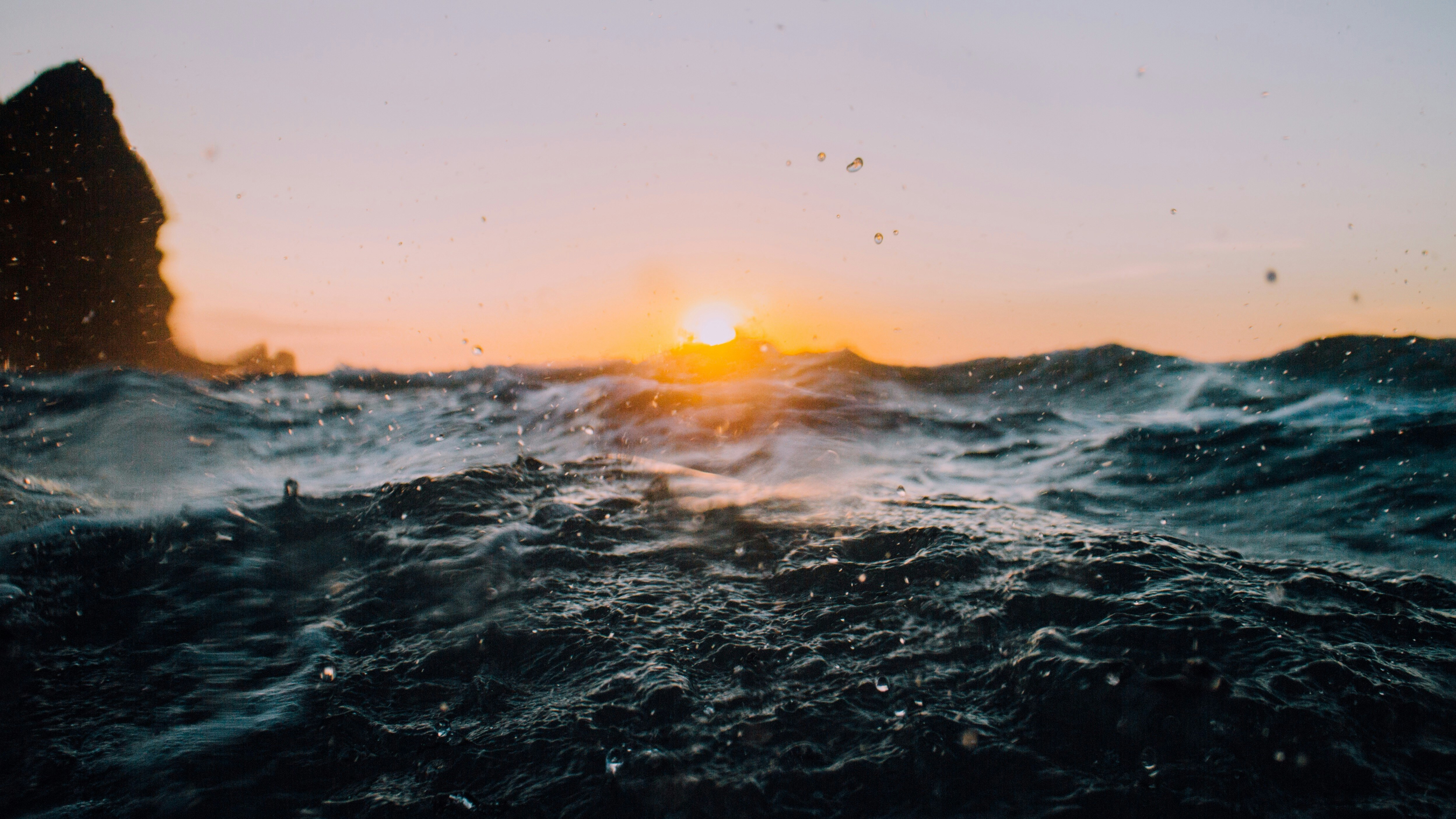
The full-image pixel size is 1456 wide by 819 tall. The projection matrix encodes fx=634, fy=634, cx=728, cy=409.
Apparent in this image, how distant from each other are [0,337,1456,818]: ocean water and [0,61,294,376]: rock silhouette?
7655mm

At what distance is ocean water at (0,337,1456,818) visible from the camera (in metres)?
2.11

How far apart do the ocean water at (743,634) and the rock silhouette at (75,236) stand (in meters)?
7.65

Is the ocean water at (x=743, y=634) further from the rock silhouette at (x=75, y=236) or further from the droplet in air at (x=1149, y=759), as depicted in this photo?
the rock silhouette at (x=75, y=236)

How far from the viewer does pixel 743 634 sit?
3037 millimetres

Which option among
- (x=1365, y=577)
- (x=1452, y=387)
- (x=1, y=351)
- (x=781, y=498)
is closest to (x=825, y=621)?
(x=781, y=498)

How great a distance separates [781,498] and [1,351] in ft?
51.1

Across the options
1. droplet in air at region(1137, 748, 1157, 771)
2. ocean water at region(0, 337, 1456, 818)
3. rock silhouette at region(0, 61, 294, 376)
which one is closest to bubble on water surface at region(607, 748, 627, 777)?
ocean water at region(0, 337, 1456, 818)

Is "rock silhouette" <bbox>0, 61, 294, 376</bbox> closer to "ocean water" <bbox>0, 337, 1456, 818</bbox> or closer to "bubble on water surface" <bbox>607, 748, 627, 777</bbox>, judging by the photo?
"ocean water" <bbox>0, 337, 1456, 818</bbox>

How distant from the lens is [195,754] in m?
2.27

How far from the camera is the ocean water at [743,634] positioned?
2.11 metres

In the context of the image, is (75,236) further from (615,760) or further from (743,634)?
(615,760)

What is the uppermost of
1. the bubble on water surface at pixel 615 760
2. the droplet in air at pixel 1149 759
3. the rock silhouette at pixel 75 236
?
the rock silhouette at pixel 75 236

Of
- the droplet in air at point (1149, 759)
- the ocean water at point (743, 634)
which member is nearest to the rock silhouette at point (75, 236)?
the ocean water at point (743, 634)

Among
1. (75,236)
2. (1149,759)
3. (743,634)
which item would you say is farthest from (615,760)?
(75,236)
